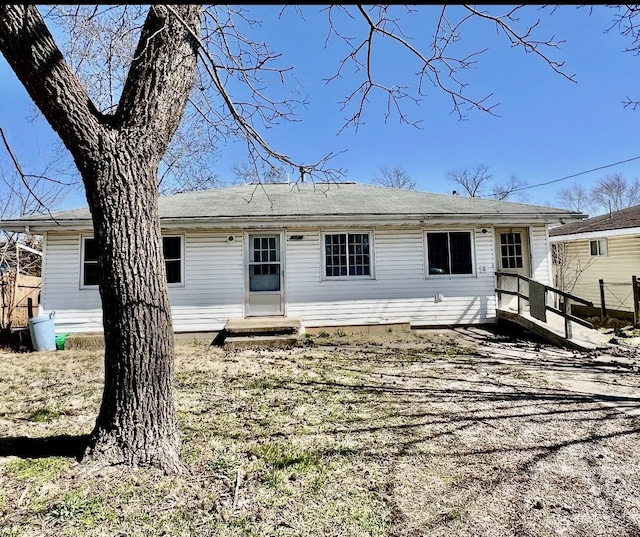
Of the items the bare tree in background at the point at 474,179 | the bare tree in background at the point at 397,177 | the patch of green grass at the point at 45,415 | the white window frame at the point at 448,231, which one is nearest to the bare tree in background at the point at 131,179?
the patch of green grass at the point at 45,415

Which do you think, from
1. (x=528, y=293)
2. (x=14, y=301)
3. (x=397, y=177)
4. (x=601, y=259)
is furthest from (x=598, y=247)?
(x=397, y=177)

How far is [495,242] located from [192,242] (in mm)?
7797

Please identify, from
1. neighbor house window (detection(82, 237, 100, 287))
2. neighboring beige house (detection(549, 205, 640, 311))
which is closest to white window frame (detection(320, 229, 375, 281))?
neighbor house window (detection(82, 237, 100, 287))

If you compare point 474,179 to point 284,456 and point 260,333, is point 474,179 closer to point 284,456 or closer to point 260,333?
point 260,333

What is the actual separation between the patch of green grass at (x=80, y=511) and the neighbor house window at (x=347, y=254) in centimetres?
714

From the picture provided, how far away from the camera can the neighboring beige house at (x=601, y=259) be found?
11977 millimetres

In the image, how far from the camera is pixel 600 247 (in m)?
13.4

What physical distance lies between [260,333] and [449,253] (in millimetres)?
5157

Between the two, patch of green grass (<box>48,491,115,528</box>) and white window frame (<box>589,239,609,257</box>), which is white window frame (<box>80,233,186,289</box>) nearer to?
patch of green grass (<box>48,491,115,528</box>)

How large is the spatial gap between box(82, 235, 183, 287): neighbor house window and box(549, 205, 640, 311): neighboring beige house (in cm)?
1211

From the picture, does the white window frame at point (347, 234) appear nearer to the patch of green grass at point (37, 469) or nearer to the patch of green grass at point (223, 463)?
the patch of green grass at point (223, 463)

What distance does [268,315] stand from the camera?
9164mm

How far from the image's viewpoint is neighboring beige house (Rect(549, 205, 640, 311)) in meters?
12.0

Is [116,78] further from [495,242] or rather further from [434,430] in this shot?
[495,242]
